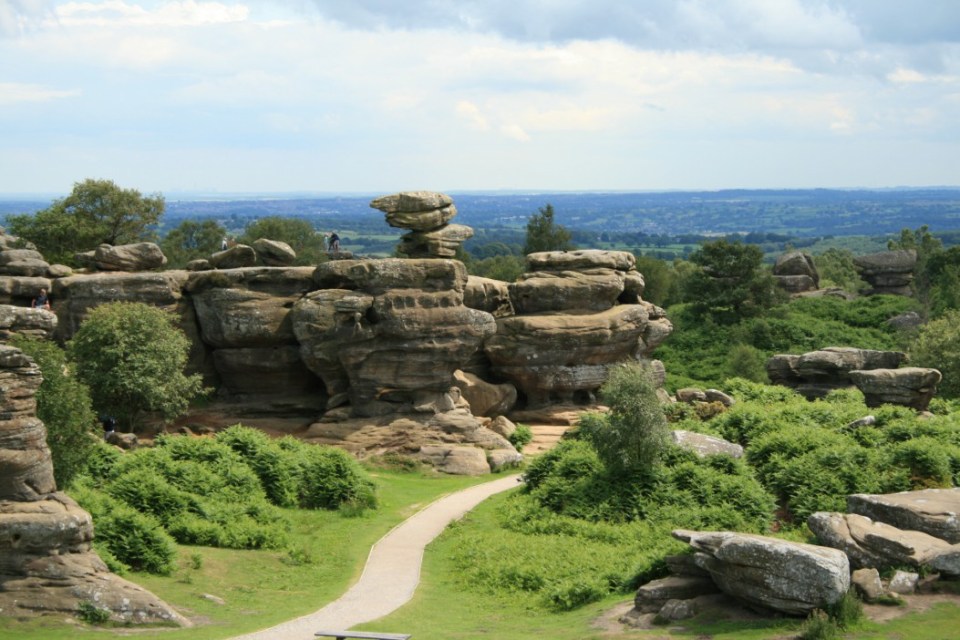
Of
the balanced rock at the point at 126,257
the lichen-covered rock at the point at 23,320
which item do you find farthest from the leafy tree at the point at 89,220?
the lichen-covered rock at the point at 23,320

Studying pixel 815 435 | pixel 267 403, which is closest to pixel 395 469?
pixel 267 403

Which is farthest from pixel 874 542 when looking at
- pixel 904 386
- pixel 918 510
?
pixel 904 386

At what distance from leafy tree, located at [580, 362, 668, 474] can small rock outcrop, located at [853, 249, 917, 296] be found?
63.8m

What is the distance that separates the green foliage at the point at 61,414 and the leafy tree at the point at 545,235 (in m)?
68.6

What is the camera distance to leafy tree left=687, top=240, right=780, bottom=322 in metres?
83.8

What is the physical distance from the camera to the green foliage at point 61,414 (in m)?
31.2

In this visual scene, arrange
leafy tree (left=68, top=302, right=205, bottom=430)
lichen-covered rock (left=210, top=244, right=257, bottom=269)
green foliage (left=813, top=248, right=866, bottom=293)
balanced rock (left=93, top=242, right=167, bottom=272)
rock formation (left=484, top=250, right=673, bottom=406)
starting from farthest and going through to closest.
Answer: green foliage (left=813, top=248, right=866, bottom=293), rock formation (left=484, top=250, right=673, bottom=406), lichen-covered rock (left=210, top=244, right=257, bottom=269), balanced rock (left=93, top=242, right=167, bottom=272), leafy tree (left=68, top=302, right=205, bottom=430)

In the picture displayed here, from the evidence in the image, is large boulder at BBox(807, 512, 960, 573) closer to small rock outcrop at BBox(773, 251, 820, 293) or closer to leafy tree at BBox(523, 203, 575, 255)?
small rock outcrop at BBox(773, 251, 820, 293)

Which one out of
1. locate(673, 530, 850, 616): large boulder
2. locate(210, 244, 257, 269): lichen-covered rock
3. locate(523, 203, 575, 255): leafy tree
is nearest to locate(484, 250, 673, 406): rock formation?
locate(210, 244, 257, 269): lichen-covered rock

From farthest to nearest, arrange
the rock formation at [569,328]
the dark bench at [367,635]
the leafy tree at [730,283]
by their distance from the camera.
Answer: the leafy tree at [730,283] → the rock formation at [569,328] → the dark bench at [367,635]

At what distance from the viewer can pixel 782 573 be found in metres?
24.2

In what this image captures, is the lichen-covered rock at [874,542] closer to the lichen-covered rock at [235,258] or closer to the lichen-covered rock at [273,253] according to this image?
the lichen-covered rock at [273,253]

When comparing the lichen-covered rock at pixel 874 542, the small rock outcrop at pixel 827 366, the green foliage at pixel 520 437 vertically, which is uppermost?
the lichen-covered rock at pixel 874 542

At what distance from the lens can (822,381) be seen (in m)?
58.7
